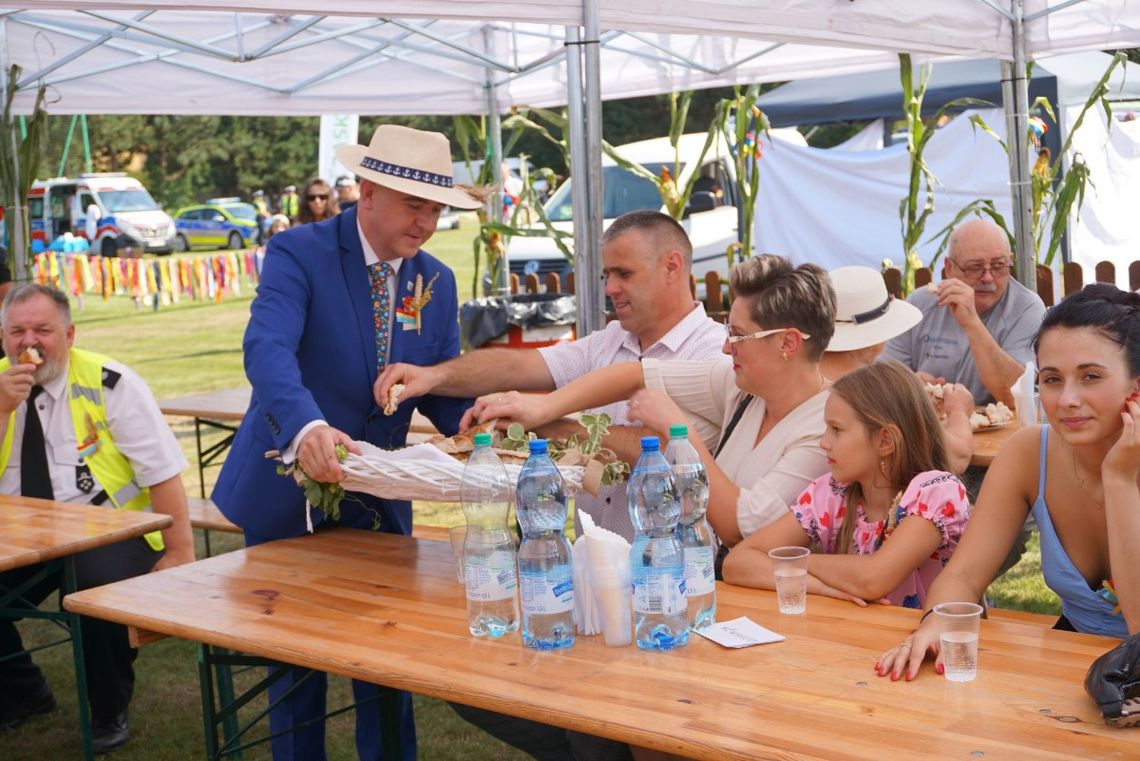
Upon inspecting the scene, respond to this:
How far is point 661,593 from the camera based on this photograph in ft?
7.44

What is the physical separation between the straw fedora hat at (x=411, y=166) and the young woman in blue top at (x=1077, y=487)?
1.42m

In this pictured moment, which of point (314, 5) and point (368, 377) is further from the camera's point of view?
point (314, 5)

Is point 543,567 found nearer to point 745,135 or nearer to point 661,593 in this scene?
point 661,593

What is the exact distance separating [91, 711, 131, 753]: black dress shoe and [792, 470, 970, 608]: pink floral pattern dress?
8.69 feet

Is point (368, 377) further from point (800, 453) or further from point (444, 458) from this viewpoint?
point (800, 453)

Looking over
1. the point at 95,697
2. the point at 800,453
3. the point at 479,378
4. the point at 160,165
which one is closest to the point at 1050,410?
the point at 800,453

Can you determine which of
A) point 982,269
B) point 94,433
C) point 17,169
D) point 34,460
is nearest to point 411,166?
point 94,433

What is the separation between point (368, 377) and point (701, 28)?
7.53 feet

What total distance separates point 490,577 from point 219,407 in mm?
4010

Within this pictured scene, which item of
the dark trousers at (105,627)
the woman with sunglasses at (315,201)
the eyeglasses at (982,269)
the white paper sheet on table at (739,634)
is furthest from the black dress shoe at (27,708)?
the woman with sunglasses at (315,201)

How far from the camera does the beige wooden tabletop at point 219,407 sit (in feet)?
19.1

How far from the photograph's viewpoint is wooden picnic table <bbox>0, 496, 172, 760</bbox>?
11.1 feet

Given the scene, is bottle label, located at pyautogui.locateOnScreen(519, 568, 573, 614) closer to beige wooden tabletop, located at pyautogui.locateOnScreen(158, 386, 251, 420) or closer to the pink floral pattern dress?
the pink floral pattern dress

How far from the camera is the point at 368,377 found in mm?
3260
